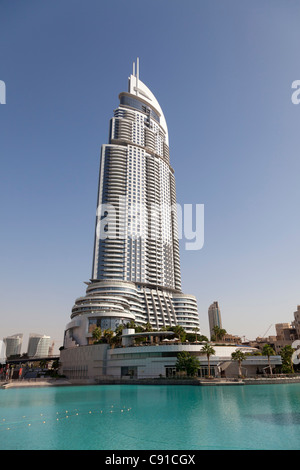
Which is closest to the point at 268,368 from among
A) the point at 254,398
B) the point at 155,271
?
the point at 254,398

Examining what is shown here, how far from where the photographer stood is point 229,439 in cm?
2578

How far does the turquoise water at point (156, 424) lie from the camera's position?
82.8 feet

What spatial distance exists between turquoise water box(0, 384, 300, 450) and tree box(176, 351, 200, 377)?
31985 mm

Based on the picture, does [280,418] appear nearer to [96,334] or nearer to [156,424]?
[156,424]

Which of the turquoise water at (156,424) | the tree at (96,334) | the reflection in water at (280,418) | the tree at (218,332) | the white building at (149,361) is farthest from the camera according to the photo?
the tree at (218,332)

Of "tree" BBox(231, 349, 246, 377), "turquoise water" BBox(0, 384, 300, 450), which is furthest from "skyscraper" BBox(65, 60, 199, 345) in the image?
"turquoise water" BBox(0, 384, 300, 450)

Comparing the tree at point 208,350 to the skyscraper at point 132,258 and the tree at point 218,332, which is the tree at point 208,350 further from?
the skyscraper at point 132,258

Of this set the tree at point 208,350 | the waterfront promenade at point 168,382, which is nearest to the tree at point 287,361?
the waterfront promenade at point 168,382

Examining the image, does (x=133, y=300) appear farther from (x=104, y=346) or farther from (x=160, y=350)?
(x=160, y=350)

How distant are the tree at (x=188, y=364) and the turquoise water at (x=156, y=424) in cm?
3199

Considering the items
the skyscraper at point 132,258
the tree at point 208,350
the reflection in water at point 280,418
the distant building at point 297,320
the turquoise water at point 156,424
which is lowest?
the turquoise water at point 156,424

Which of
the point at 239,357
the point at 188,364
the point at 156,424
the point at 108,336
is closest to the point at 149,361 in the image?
the point at 188,364

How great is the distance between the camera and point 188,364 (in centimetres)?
7962

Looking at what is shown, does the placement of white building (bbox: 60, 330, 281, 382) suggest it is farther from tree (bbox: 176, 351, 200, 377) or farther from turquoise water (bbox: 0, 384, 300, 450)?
turquoise water (bbox: 0, 384, 300, 450)
